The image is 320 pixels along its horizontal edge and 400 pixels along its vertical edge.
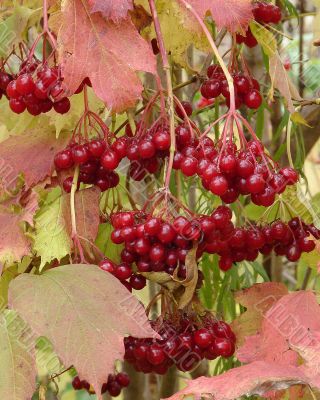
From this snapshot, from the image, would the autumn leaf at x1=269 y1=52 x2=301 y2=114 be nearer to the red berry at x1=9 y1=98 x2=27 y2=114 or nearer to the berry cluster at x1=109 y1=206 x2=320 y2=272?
the berry cluster at x1=109 y1=206 x2=320 y2=272

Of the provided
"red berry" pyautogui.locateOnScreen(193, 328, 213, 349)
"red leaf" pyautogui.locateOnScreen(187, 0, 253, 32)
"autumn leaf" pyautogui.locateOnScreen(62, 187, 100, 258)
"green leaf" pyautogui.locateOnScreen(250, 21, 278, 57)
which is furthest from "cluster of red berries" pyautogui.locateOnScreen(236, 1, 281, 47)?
"red berry" pyautogui.locateOnScreen(193, 328, 213, 349)

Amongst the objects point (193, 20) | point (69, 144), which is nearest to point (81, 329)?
point (69, 144)

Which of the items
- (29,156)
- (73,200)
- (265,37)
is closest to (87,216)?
(73,200)

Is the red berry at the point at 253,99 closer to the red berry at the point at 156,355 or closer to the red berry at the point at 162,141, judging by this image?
the red berry at the point at 162,141

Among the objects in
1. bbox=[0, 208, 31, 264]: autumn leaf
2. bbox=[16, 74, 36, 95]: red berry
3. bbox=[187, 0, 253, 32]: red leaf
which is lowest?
bbox=[0, 208, 31, 264]: autumn leaf

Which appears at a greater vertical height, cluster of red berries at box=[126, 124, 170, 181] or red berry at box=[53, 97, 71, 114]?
red berry at box=[53, 97, 71, 114]

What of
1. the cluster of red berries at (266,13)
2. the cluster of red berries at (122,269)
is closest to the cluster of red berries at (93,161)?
the cluster of red berries at (122,269)

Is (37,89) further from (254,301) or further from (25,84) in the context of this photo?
(254,301)
